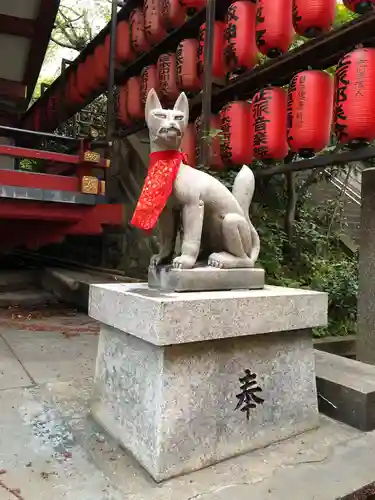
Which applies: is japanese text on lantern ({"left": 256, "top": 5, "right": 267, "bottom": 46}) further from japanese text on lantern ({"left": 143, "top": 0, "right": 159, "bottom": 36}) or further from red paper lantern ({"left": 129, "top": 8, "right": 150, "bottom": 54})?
red paper lantern ({"left": 129, "top": 8, "right": 150, "bottom": 54})

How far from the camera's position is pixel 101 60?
849cm

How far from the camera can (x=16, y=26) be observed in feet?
27.6

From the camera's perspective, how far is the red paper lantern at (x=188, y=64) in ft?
19.6

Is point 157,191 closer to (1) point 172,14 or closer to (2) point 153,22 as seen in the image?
(1) point 172,14

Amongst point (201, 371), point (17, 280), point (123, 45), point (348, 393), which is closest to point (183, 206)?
point (201, 371)

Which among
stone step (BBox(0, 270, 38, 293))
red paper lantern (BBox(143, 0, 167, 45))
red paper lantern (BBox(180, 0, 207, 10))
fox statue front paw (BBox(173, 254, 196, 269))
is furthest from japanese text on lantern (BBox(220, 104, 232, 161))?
stone step (BBox(0, 270, 38, 293))

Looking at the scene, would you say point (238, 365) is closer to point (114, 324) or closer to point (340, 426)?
point (114, 324)

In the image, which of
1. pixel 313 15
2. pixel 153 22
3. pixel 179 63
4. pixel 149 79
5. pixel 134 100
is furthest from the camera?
pixel 134 100

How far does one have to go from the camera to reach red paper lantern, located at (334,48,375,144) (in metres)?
3.63

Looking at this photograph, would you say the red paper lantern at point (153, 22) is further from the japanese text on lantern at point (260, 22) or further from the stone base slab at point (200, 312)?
the stone base slab at point (200, 312)

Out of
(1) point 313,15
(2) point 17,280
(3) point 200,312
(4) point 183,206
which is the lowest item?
(2) point 17,280

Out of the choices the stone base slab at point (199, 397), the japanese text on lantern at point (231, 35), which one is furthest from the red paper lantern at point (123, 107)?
the stone base slab at point (199, 397)

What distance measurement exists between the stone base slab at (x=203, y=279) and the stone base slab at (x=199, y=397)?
1.06 feet

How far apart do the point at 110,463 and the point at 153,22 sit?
6.66 metres
